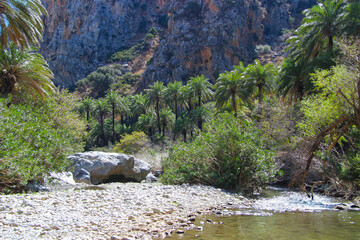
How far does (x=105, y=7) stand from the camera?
346 feet

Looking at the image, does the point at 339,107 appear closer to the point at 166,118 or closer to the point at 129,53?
the point at 166,118

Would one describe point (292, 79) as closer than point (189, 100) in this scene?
Yes

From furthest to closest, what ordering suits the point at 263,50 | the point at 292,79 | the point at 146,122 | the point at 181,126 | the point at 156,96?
the point at 263,50 → the point at 146,122 → the point at 156,96 → the point at 181,126 → the point at 292,79

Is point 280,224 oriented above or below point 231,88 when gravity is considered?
below

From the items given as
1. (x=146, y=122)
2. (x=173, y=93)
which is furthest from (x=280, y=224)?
(x=146, y=122)

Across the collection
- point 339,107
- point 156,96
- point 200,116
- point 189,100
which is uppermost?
point 156,96

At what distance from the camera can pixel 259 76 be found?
90.3 ft

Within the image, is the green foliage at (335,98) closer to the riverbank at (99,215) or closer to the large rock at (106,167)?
the riverbank at (99,215)

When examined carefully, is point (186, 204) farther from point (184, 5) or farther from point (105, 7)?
point (105, 7)

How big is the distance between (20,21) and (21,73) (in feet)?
11.6

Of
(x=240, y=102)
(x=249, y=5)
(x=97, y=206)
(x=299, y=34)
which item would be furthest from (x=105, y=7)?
(x=97, y=206)

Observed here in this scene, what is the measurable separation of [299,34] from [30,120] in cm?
2074

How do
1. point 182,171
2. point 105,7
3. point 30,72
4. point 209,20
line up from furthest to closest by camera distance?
point 105,7 → point 209,20 → point 30,72 → point 182,171

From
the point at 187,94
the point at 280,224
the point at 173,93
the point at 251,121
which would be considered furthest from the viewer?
the point at 173,93
